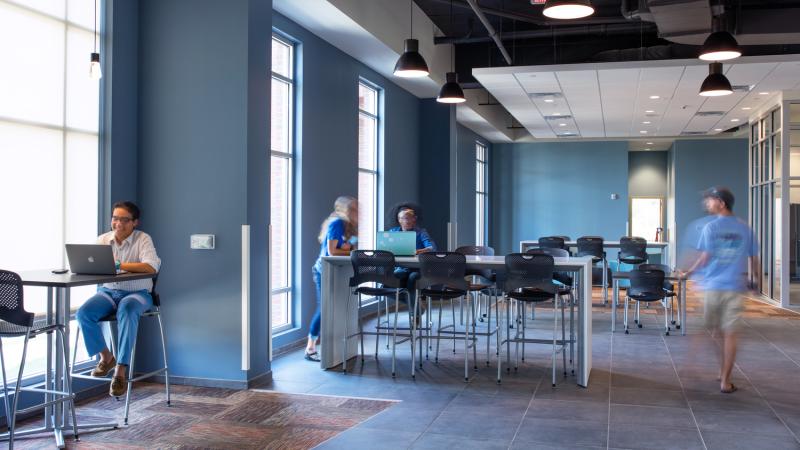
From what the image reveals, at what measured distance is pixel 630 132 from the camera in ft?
53.5

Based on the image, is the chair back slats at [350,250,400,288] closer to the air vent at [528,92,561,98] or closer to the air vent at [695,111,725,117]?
the air vent at [528,92,561,98]

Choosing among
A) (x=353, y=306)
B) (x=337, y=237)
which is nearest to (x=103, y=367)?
(x=337, y=237)

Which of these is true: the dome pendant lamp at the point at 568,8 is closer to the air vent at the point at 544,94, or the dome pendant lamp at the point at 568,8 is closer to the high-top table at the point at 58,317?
the high-top table at the point at 58,317

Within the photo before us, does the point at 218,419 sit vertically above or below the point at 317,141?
below

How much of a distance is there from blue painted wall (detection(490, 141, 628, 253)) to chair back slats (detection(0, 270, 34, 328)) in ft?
50.1

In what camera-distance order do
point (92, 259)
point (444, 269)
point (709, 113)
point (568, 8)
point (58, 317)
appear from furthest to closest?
point (709, 113)
point (444, 269)
point (568, 8)
point (92, 259)
point (58, 317)

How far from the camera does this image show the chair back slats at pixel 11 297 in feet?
12.4

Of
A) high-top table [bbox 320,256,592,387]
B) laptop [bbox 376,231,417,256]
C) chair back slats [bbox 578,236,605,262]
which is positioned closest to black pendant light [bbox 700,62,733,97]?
high-top table [bbox 320,256,592,387]

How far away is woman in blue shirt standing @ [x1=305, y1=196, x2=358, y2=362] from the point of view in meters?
6.44

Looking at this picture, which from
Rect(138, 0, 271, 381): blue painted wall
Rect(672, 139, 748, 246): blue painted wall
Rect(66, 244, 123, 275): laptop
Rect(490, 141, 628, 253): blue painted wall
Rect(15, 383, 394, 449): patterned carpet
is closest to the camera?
Rect(15, 383, 394, 449): patterned carpet

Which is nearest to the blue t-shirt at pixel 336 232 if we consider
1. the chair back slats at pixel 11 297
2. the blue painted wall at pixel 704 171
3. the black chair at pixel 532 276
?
the black chair at pixel 532 276

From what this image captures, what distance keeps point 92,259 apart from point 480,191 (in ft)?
45.3

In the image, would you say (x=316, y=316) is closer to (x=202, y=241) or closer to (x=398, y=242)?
(x=398, y=242)

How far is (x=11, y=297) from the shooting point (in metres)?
3.79
